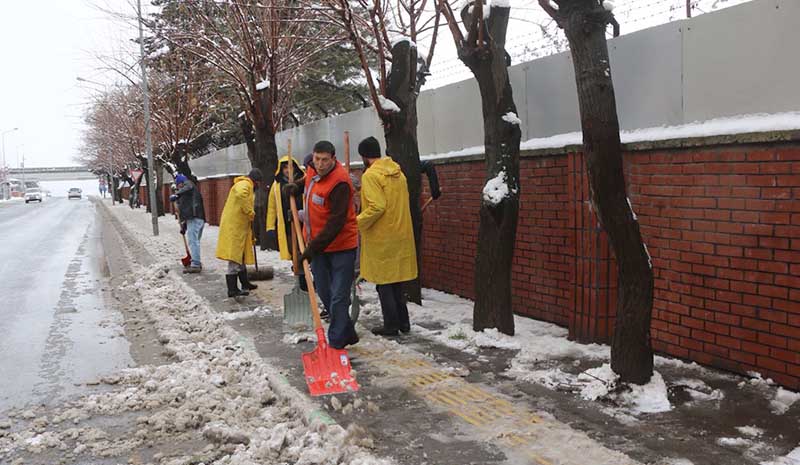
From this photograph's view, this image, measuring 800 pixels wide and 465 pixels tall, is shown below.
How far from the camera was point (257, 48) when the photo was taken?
1402cm

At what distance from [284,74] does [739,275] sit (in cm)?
1197

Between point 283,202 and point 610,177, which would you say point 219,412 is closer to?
point 610,177

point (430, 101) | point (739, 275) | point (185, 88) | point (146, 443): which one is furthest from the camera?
point (185, 88)

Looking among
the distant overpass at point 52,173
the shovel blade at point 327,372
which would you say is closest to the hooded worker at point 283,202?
the shovel blade at point 327,372

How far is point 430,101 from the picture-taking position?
9.03 metres

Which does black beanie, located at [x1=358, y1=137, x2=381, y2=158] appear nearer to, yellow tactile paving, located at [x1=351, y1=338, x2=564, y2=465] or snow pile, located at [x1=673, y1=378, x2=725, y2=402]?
yellow tactile paving, located at [x1=351, y1=338, x2=564, y2=465]

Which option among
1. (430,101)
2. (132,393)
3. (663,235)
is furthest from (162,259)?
(663,235)

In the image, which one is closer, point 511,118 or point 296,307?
point 511,118

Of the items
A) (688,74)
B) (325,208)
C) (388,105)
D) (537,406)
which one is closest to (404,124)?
(388,105)

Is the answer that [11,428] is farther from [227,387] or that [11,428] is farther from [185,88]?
[185,88]

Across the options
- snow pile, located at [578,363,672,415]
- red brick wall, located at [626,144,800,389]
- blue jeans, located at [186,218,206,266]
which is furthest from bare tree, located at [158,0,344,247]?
snow pile, located at [578,363,672,415]

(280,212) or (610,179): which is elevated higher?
(610,179)

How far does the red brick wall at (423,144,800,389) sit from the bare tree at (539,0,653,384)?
0.71 meters

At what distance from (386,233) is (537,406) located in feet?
8.00
